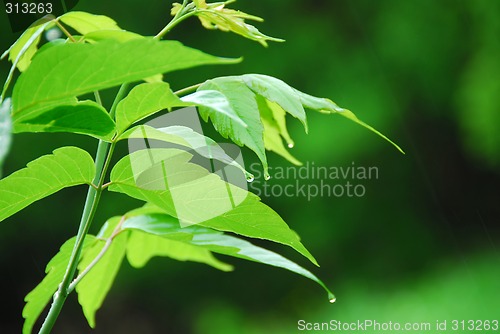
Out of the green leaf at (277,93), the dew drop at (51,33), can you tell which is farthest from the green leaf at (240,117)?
the dew drop at (51,33)

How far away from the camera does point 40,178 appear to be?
292 mm

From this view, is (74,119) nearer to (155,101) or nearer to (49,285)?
(155,101)

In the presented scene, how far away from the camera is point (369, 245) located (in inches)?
77.7


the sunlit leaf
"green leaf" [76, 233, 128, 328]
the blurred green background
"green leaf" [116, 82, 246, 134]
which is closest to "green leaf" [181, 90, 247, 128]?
"green leaf" [116, 82, 246, 134]

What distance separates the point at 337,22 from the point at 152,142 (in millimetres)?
1849

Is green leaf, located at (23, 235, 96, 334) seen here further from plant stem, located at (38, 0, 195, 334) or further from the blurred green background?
the blurred green background

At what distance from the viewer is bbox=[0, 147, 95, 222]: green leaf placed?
29 centimetres

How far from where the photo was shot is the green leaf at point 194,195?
11.5 inches

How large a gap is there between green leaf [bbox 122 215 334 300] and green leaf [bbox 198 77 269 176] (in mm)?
47

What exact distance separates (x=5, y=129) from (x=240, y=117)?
0.38 ft

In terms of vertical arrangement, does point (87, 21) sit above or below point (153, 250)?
above

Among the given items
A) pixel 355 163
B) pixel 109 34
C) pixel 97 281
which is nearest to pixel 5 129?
pixel 109 34

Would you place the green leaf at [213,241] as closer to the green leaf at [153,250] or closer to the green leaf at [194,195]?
the green leaf at [194,195]

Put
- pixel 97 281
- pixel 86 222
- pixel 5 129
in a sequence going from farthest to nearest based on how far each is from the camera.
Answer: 1. pixel 97 281
2. pixel 86 222
3. pixel 5 129
